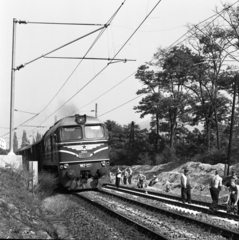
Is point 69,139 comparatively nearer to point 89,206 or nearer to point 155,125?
point 89,206

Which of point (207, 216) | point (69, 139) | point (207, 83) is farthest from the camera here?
point (207, 83)

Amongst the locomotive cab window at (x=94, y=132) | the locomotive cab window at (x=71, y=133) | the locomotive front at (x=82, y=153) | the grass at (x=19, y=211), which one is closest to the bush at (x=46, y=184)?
the grass at (x=19, y=211)

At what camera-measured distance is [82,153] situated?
20406mm

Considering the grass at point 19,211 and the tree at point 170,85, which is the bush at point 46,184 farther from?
the tree at point 170,85

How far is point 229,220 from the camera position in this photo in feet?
42.9

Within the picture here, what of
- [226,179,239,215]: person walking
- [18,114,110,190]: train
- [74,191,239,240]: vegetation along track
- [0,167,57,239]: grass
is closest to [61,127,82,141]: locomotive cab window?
[18,114,110,190]: train

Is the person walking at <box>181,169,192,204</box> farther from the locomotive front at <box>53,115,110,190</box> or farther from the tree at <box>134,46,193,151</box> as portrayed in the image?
the tree at <box>134,46,193,151</box>

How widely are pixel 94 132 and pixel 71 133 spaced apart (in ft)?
3.68

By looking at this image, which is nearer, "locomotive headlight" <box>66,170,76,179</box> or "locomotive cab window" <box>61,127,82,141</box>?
"locomotive headlight" <box>66,170,76,179</box>

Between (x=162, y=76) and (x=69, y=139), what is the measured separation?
28.1 meters

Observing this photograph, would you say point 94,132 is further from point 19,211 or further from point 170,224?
point 19,211

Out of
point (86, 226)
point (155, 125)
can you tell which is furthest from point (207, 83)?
point (86, 226)

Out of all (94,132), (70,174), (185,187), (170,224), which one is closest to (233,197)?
(170,224)

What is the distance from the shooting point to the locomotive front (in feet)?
65.9
